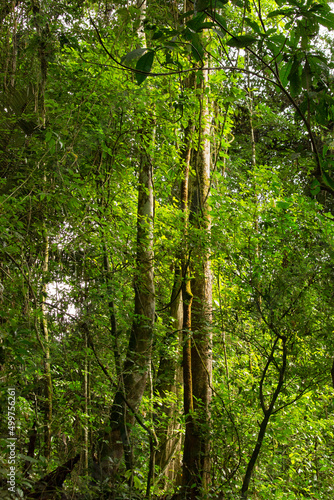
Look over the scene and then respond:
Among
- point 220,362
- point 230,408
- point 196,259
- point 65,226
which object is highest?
point 196,259

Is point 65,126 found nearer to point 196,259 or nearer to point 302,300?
point 196,259

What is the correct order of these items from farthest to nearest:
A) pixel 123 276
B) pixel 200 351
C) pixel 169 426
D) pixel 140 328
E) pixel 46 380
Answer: pixel 169 426, pixel 200 351, pixel 140 328, pixel 123 276, pixel 46 380

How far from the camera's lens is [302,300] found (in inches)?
135

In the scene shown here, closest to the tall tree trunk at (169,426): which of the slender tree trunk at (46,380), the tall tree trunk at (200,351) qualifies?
Answer: the tall tree trunk at (200,351)

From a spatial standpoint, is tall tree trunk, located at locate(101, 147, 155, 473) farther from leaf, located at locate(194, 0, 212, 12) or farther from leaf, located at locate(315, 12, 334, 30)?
leaf, located at locate(315, 12, 334, 30)

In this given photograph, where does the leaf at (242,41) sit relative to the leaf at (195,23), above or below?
below

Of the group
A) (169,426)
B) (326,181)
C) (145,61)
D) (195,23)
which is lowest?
(169,426)

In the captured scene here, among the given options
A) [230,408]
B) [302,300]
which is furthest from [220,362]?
[302,300]

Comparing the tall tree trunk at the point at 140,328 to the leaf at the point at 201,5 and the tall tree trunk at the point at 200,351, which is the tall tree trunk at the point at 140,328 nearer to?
the tall tree trunk at the point at 200,351

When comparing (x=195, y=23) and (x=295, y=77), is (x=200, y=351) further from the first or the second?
(x=195, y=23)

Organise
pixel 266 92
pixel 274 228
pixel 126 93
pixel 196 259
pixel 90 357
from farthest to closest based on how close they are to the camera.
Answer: pixel 266 92 → pixel 196 259 → pixel 274 228 → pixel 126 93 → pixel 90 357

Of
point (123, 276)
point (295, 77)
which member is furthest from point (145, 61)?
point (123, 276)

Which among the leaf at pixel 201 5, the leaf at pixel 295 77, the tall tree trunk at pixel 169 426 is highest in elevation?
the leaf at pixel 201 5

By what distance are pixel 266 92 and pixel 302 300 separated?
30.9 feet
